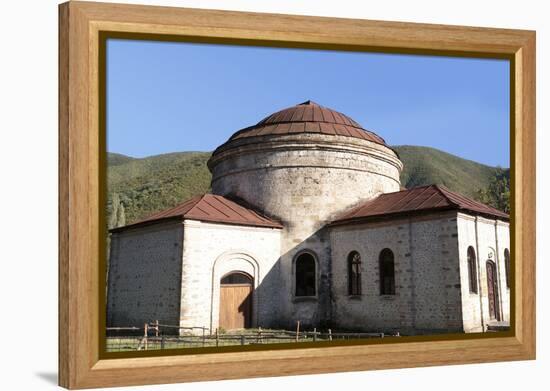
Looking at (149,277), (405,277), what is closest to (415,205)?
(405,277)

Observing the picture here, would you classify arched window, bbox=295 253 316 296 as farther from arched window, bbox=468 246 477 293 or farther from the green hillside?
the green hillside

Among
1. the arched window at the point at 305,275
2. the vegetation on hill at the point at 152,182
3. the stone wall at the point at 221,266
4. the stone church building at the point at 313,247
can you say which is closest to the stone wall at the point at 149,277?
the stone church building at the point at 313,247

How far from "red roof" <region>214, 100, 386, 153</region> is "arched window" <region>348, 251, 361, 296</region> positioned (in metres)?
3.63

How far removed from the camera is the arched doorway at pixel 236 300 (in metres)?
17.4

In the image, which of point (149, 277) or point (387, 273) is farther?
Answer: point (387, 273)

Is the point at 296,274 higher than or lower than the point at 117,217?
lower

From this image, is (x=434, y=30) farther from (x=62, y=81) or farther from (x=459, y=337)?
(x=62, y=81)

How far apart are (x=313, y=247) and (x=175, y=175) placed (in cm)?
800

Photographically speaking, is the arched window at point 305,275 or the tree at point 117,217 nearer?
the tree at point 117,217

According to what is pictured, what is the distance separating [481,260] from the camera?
57.1ft

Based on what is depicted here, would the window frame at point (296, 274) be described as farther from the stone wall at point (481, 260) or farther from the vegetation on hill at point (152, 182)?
the stone wall at point (481, 260)

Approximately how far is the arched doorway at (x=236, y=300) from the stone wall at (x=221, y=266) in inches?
5.8

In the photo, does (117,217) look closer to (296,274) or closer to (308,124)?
(296,274)

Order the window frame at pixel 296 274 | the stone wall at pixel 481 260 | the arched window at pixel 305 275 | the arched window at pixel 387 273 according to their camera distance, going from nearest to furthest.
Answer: the stone wall at pixel 481 260, the arched window at pixel 387 273, the window frame at pixel 296 274, the arched window at pixel 305 275
